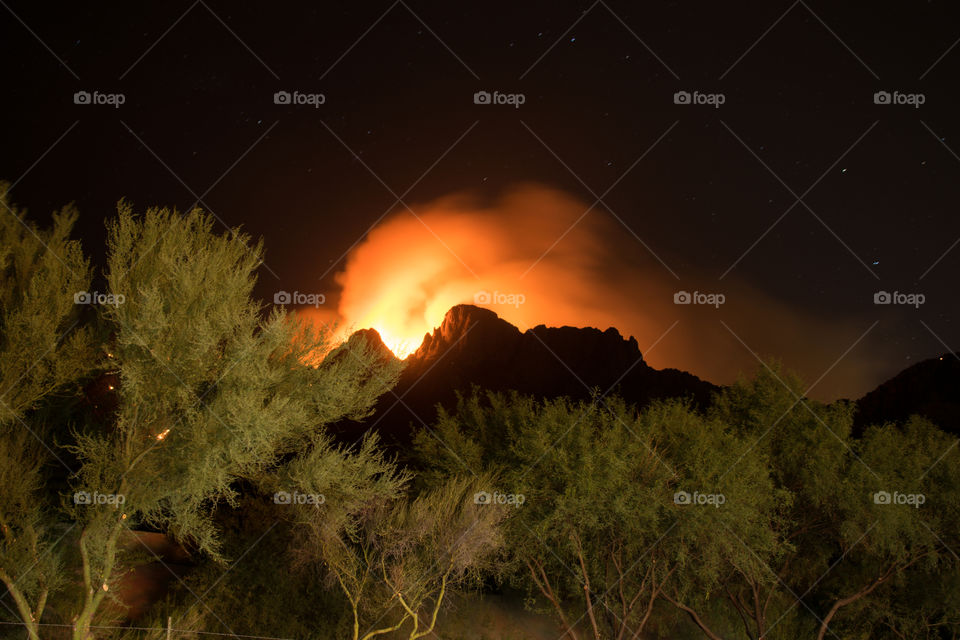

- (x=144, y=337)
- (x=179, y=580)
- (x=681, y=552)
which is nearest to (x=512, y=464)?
(x=681, y=552)

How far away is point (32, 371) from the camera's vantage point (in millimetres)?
14156

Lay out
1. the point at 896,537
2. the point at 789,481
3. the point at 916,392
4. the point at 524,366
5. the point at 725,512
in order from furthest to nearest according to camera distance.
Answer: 1. the point at 524,366
2. the point at 916,392
3. the point at 789,481
4. the point at 896,537
5. the point at 725,512

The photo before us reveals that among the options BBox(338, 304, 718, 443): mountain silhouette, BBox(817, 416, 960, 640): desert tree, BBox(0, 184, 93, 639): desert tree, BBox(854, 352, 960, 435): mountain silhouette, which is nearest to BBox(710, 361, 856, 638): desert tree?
BBox(817, 416, 960, 640): desert tree

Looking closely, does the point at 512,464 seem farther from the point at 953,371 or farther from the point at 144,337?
the point at 953,371

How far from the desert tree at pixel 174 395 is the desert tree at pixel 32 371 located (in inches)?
40.3

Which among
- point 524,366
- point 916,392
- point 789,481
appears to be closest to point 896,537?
point 789,481

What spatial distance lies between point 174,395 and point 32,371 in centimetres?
342

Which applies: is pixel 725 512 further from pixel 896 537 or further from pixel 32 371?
pixel 32 371

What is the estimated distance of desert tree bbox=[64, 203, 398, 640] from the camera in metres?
13.3

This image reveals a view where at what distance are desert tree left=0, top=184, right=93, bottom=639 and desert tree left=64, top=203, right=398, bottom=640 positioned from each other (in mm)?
1023

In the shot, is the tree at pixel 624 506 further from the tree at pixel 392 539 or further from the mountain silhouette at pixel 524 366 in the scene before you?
the mountain silhouette at pixel 524 366

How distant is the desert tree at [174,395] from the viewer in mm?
13312

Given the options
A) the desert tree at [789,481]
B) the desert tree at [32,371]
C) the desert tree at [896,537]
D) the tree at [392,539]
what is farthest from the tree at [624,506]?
the desert tree at [32,371]

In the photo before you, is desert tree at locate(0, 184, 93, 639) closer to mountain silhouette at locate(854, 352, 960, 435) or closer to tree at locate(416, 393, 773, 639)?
tree at locate(416, 393, 773, 639)
